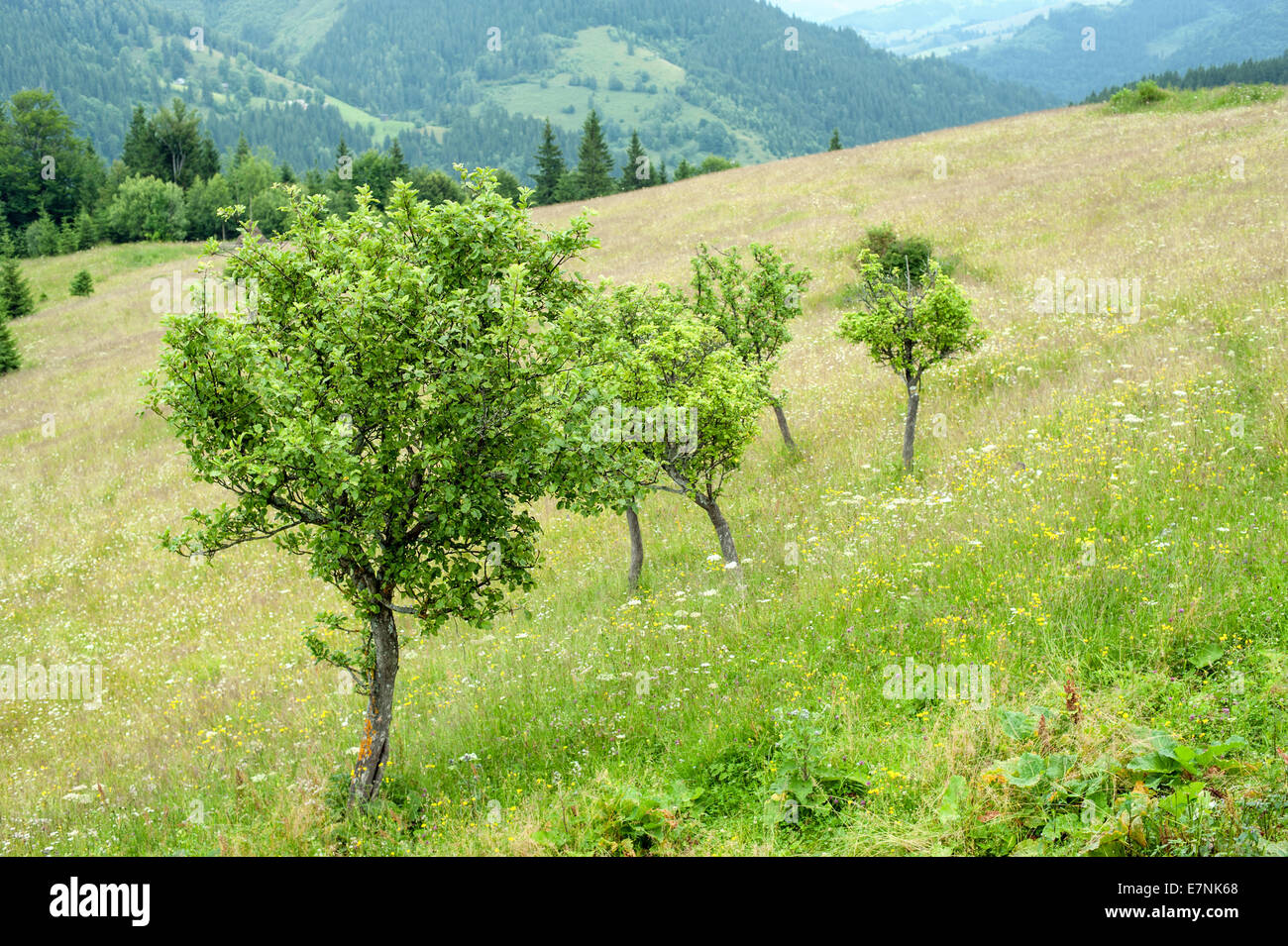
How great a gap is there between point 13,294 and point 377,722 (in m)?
62.8

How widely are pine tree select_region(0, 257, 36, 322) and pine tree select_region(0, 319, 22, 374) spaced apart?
11963mm

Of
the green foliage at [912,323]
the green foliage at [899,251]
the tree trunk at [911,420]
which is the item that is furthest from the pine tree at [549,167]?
the tree trunk at [911,420]

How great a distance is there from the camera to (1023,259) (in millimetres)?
26484

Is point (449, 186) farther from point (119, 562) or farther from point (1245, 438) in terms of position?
point (1245, 438)

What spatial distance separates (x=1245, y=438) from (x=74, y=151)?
371 feet

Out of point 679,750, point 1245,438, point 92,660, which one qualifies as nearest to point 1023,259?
point 1245,438

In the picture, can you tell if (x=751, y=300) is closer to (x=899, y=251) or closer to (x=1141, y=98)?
(x=899, y=251)

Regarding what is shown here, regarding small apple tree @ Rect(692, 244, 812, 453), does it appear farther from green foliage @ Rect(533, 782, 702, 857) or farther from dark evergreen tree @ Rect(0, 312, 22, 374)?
dark evergreen tree @ Rect(0, 312, 22, 374)

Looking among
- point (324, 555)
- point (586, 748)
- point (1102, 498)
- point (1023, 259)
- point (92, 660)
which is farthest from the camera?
point (1023, 259)

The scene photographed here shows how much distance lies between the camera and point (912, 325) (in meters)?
14.2

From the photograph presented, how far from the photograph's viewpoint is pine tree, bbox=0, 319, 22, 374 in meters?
42.4

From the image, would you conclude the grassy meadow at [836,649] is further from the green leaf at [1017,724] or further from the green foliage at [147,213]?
the green foliage at [147,213]

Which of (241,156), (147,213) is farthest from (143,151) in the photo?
(147,213)

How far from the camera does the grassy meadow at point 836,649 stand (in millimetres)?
6270
